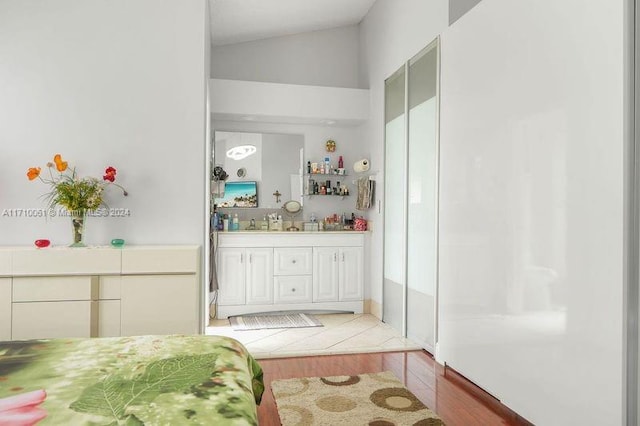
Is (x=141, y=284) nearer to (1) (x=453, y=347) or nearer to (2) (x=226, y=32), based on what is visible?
(1) (x=453, y=347)

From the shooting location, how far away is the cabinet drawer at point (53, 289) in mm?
2965

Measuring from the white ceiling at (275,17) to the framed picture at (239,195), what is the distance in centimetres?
157

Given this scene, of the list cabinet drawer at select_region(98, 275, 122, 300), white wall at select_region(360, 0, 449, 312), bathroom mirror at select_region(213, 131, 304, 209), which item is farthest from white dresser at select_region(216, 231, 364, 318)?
cabinet drawer at select_region(98, 275, 122, 300)

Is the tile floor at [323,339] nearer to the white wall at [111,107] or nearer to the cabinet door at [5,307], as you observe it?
the white wall at [111,107]

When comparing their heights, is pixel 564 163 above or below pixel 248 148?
below

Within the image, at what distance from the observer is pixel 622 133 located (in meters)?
1.84

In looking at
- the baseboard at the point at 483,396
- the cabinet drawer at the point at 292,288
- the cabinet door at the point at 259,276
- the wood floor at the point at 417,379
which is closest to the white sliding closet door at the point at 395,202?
the wood floor at the point at 417,379

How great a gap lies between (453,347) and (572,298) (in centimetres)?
119

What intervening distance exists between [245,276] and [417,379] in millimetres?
2229

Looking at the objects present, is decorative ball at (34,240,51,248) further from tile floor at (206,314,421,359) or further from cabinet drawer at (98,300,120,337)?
tile floor at (206,314,421,359)

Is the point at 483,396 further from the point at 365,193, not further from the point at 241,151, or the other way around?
the point at 241,151

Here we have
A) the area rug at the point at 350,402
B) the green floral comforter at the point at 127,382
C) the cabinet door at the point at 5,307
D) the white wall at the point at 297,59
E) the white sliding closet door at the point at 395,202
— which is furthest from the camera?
the white wall at the point at 297,59

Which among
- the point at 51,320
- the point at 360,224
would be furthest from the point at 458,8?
the point at 51,320

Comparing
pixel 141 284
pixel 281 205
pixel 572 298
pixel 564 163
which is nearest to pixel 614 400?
pixel 572 298
